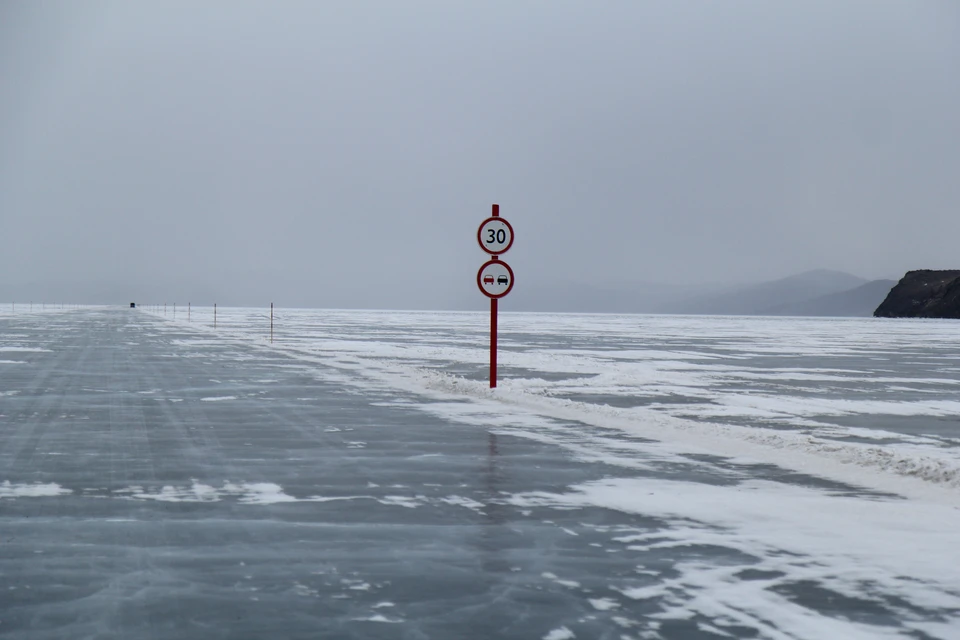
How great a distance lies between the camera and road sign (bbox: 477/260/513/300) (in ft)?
63.9

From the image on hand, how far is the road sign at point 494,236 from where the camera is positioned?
765 inches

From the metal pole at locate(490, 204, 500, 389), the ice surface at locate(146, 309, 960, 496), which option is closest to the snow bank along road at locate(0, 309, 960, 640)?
the ice surface at locate(146, 309, 960, 496)

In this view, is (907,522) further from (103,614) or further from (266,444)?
(266,444)

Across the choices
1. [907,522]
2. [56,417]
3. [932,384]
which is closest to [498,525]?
[907,522]

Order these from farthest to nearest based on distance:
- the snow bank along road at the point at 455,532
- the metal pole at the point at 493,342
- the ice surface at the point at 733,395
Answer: the metal pole at the point at 493,342 < the ice surface at the point at 733,395 < the snow bank along road at the point at 455,532

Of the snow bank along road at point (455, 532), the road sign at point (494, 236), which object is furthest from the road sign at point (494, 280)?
the snow bank along road at point (455, 532)

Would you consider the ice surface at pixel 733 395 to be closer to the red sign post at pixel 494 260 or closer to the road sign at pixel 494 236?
the red sign post at pixel 494 260

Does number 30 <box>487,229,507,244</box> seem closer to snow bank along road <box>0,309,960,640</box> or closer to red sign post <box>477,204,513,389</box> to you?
red sign post <box>477,204,513,389</box>

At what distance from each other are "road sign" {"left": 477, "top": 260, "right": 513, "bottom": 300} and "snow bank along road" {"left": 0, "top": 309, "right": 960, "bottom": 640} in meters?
5.45

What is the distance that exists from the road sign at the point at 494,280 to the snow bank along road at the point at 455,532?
17.9 ft

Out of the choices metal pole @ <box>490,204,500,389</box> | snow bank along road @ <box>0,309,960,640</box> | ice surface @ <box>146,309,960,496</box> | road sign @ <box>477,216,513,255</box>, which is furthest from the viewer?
road sign @ <box>477,216,513,255</box>

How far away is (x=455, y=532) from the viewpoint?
7.14 metres

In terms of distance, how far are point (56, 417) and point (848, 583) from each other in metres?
11.2

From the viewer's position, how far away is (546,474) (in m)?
9.75
